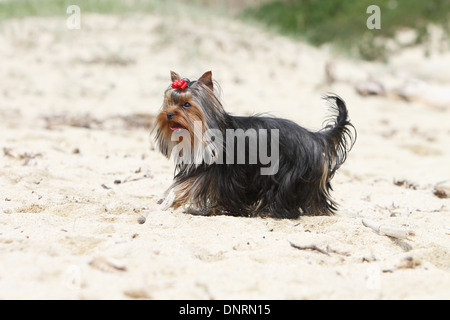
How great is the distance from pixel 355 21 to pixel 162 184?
13729 millimetres

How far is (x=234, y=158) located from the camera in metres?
3.93

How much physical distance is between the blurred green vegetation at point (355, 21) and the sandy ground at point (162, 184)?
131 inches

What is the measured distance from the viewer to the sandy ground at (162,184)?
8.90 ft

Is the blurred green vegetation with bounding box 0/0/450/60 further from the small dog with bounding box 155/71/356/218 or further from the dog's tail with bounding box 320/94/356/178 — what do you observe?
the dog's tail with bounding box 320/94/356/178

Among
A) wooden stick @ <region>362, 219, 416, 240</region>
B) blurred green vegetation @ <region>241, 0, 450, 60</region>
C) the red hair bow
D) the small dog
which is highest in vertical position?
blurred green vegetation @ <region>241, 0, 450, 60</region>

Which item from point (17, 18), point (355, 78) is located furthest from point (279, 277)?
point (17, 18)

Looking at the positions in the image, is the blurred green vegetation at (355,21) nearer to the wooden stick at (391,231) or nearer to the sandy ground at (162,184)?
the sandy ground at (162,184)

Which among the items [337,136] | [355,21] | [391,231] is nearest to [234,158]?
[337,136]

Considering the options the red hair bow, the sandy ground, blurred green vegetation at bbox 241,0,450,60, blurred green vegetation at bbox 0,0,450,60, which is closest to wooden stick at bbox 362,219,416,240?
the sandy ground

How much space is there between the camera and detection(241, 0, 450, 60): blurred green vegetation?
15.5 meters

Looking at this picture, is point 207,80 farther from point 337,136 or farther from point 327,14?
point 327,14

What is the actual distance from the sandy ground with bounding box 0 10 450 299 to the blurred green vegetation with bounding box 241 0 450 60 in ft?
11.0

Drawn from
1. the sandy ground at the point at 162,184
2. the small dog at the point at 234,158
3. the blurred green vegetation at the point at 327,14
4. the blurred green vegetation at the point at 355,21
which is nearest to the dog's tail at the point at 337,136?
the small dog at the point at 234,158

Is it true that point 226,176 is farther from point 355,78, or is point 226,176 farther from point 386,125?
point 355,78
